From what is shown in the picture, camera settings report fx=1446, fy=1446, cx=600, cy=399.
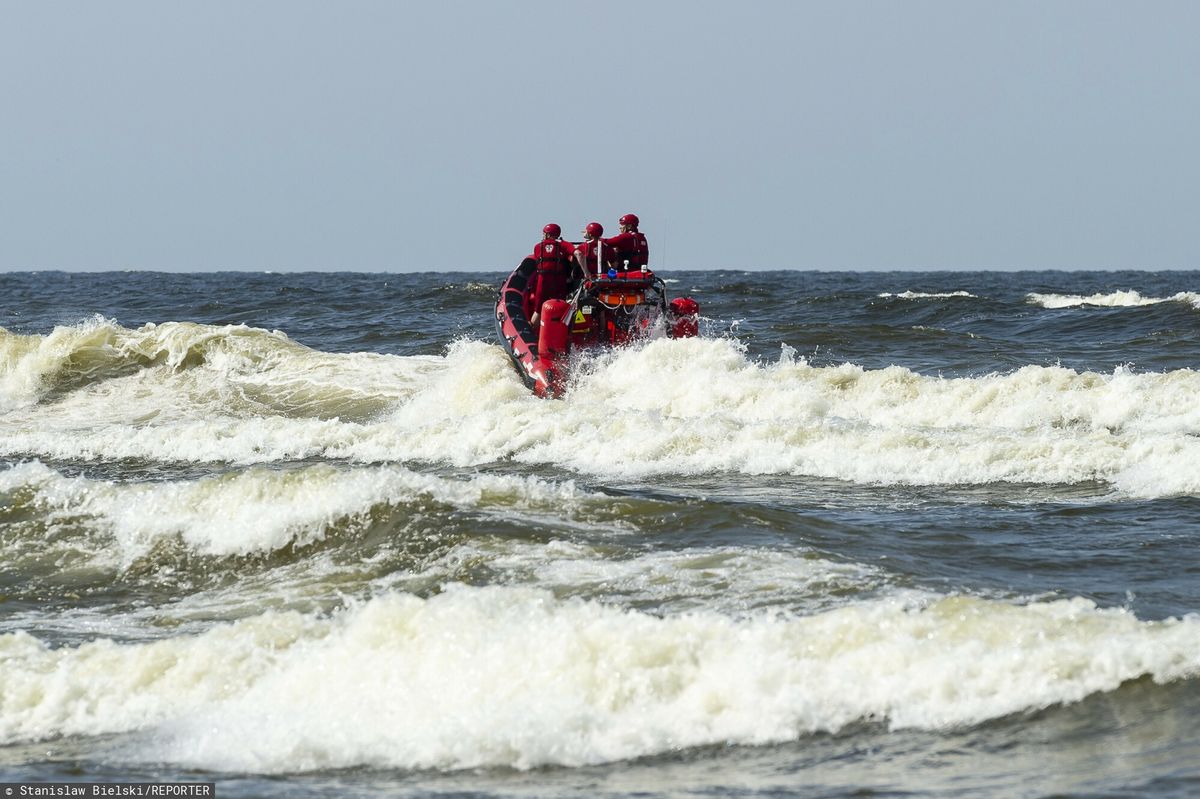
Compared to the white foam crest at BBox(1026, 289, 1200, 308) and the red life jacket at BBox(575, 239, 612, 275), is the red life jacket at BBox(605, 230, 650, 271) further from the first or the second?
the white foam crest at BBox(1026, 289, 1200, 308)

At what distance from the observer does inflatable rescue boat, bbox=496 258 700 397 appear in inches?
623

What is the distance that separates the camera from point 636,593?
7.01m

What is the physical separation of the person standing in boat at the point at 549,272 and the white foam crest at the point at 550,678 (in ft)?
36.4

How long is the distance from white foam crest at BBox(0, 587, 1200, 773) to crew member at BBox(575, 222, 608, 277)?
33.9 feet

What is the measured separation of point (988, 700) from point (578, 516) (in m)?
4.02

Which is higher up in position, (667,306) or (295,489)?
(667,306)

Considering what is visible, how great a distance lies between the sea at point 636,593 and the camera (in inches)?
198

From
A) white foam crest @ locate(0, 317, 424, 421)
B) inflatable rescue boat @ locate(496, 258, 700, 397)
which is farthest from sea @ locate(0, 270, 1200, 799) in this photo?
white foam crest @ locate(0, 317, 424, 421)

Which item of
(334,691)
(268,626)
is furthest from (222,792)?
(268,626)

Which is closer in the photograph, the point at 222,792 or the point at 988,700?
the point at 222,792

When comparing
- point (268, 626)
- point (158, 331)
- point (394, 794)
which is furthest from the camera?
point (158, 331)

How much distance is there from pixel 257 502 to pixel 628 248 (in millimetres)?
8203

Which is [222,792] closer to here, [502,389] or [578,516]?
[578,516]

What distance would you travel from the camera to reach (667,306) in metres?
17.2
